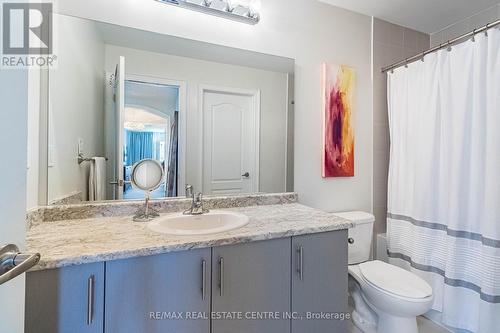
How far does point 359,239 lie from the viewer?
1778 mm

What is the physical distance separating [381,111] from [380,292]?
148 cm

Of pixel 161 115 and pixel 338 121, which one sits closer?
pixel 161 115

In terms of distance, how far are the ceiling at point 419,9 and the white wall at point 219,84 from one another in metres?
0.88

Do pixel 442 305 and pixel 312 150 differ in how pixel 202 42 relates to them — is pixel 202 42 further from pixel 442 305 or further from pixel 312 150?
pixel 442 305

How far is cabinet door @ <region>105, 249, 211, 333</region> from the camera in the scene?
2.95ft

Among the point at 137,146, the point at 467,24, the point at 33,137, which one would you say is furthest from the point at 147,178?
the point at 467,24

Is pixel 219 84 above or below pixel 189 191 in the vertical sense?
above

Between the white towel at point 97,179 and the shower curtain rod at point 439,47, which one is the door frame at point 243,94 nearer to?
the white towel at point 97,179

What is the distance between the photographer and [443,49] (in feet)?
5.54

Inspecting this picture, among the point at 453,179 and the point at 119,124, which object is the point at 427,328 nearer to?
the point at 453,179

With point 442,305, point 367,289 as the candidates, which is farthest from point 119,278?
point 442,305

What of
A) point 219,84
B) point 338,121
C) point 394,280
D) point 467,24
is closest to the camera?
point 394,280

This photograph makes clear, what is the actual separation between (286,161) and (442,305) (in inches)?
55.7

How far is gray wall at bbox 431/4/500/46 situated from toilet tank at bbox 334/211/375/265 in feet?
6.01
